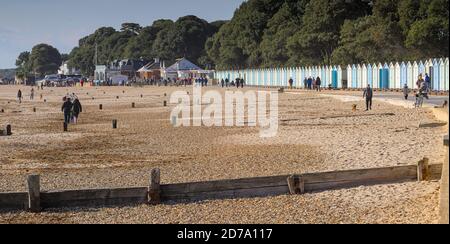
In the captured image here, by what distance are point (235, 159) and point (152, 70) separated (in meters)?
114

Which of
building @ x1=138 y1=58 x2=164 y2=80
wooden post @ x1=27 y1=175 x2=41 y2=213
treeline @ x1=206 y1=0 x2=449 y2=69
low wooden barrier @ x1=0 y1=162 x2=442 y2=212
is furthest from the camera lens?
building @ x1=138 y1=58 x2=164 y2=80

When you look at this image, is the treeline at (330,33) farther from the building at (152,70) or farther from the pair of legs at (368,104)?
the building at (152,70)

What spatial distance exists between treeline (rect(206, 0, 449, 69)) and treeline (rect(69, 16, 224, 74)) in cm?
2437

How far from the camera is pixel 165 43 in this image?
140 metres

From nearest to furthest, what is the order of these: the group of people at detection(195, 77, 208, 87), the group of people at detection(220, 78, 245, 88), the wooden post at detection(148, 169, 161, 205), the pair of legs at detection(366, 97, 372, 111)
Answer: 1. the wooden post at detection(148, 169, 161, 205)
2. the pair of legs at detection(366, 97, 372, 111)
3. the group of people at detection(220, 78, 245, 88)
4. the group of people at detection(195, 77, 208, 87)

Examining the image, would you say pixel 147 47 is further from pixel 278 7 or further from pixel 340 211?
pixel 340 211

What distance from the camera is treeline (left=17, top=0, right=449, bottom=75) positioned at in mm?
52062

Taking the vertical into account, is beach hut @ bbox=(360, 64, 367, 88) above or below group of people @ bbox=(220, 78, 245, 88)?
above

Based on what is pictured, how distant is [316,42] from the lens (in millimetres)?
72312

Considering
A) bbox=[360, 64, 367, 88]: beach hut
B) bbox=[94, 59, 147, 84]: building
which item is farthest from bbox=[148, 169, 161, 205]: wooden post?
bbox=[94, 59, 147, 84]: building

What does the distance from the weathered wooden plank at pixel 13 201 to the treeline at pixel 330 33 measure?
38.4 metres

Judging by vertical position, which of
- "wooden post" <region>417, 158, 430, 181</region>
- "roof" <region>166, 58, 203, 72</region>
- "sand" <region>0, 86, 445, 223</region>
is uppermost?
"roof" <region>166, 58, 203, 72</region>

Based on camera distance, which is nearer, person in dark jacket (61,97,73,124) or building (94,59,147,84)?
person in dark jacket (61,97,73,124)

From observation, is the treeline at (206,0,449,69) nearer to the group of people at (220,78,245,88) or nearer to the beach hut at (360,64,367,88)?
the beach hut at (360,64,367,88)
